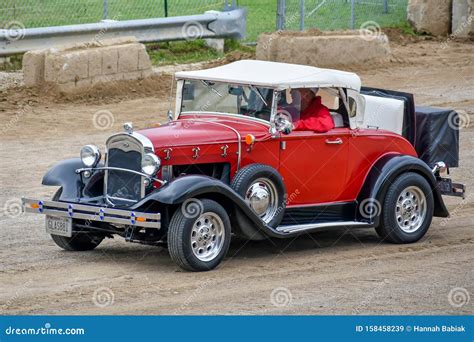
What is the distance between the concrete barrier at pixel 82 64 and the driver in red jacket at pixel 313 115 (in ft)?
25.8

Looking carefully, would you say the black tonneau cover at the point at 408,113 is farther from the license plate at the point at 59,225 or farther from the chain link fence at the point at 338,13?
the chain link fence at the point at 338,13

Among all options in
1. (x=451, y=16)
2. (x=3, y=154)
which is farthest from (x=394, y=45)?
(x=3, y=154)

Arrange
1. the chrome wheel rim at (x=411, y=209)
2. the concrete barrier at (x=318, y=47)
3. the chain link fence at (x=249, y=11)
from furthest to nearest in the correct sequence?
the chain link fence at (x=249, y=11) → the concrete barrier at (x=318, y=47) → the chrome wheel rim at (x=411, y=209)

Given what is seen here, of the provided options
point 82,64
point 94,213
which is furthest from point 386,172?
point 82,64

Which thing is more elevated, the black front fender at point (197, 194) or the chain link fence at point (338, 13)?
the chain link fence at point (338, 13)

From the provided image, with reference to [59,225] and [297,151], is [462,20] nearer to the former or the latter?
[297,151]

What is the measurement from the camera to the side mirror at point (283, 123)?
1202cm

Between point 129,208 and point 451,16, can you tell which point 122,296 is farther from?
point 451,16

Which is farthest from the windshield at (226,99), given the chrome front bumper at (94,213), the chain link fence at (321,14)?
the chain link fence at (321,14)

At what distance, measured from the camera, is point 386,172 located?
41.3ft

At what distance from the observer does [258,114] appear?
1223 cm

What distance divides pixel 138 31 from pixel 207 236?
1148 centimetres

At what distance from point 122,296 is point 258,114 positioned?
2.73 meters

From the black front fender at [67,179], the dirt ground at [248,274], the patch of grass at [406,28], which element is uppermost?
the patch of grass at [406,28]
